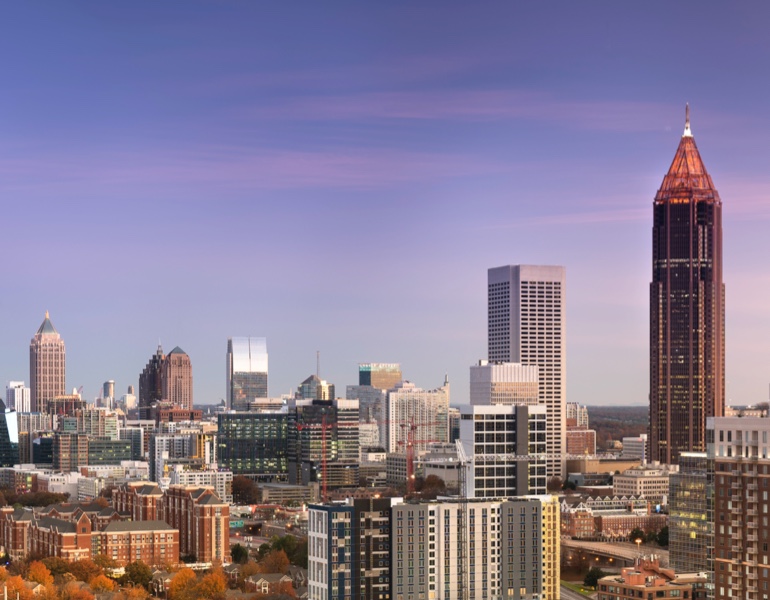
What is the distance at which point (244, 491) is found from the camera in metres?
99.3

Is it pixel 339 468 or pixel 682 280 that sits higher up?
pixel 682 280

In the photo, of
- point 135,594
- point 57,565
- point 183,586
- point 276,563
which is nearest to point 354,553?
point 135,594

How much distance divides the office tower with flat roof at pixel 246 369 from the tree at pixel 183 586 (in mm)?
113460

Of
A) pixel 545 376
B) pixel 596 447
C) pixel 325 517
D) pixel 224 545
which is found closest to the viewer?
pixel 325 517

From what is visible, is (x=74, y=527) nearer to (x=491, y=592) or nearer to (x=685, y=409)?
(x=491, y=592)

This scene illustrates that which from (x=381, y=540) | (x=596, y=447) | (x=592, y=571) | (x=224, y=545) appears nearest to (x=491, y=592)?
(x=381, y=540)

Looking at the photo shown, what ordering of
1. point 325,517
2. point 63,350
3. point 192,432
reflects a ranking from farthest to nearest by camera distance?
1. point 63,350
2. point 192,432
3. point 325,517

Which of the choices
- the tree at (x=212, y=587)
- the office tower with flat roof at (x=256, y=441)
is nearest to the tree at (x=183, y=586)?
the tree at (x=212, y=587)

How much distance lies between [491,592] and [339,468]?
2533 inches

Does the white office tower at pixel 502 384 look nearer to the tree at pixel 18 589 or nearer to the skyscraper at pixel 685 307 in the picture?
the skyscraper at pixel 685 307

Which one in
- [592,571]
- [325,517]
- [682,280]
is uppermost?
[682,280]

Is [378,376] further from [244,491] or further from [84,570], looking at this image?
[84,570]

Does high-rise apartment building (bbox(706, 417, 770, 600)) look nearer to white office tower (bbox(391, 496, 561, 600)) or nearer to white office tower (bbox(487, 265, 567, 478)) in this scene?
white office tower (bbox(391, 496, 561, 600))

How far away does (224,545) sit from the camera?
216ft
